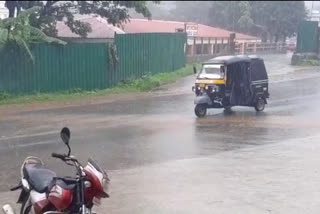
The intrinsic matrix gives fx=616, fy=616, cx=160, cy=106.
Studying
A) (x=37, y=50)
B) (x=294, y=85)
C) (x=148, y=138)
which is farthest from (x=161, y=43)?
(x=148, y=138)

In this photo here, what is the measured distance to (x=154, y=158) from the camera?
11156mm

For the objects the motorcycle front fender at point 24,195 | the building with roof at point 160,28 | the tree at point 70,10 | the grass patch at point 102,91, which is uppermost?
the tree at point 70,10

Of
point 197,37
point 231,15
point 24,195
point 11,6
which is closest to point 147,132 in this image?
point 24,195

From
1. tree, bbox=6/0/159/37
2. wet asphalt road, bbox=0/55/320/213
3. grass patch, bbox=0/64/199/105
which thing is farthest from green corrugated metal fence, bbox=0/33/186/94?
wet asphalt road, bbox=0/55/320/213

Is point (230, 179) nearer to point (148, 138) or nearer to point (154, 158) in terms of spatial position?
point (154, 158)

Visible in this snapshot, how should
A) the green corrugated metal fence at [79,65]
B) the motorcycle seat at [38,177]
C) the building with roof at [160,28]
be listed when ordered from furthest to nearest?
the building with roof at [160,28] → the green corrugated metal fence at [79,65] → the motorcycle seat at [38,177]

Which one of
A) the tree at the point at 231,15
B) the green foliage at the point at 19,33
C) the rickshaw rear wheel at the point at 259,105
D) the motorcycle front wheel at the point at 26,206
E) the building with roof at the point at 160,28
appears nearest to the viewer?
the motorcycle front wheel at the point at 26,206

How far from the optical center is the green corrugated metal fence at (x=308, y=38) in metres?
38.1

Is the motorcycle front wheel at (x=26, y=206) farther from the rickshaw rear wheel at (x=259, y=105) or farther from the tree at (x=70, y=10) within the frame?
the tree at (x=70, y=10)

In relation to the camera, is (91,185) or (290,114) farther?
(290,114)

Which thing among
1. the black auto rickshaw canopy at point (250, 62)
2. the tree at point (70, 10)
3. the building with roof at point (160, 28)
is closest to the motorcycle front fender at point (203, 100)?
the black auto rickshaw canopy at point (250, 62)

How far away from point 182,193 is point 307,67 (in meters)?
29.4

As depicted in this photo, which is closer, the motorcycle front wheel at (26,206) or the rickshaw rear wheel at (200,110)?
the motorcycle front wheel at (26,206)

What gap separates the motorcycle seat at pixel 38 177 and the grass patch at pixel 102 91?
49.1ft
